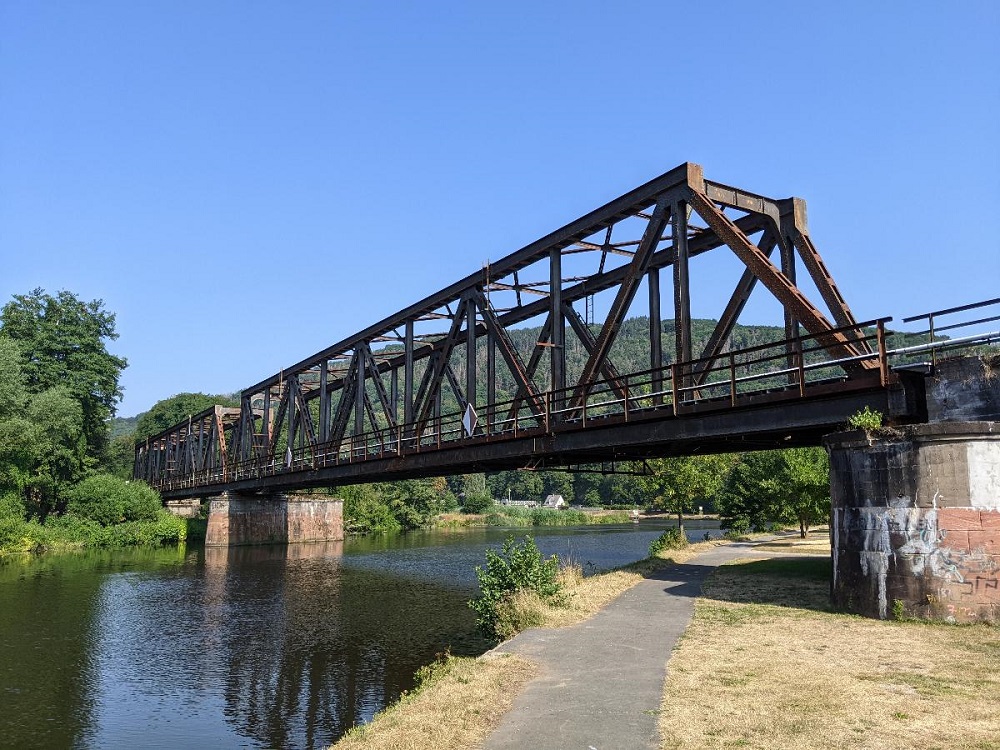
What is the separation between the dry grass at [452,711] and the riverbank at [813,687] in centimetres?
4

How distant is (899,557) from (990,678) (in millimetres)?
4033

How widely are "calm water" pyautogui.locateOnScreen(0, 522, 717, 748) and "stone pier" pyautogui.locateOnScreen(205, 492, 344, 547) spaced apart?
1783 cm

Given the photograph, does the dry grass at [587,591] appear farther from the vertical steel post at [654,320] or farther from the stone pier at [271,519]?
the stone pier at [271,519]

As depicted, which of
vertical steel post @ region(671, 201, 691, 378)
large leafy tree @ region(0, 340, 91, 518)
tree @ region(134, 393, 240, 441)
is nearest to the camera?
vertical steel post @ region(671, 201, 691, 378)

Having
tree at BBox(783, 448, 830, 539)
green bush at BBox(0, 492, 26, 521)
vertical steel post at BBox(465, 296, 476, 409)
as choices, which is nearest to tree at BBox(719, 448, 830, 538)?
tree at BBox(783, 448, 830, 539)

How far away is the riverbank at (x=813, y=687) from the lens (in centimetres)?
843

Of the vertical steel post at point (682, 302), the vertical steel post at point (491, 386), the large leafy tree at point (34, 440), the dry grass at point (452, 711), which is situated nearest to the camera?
the dry grass at point (452, 711)

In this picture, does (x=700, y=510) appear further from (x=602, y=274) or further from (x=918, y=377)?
(x=918, y=377)

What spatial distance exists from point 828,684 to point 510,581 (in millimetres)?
8871

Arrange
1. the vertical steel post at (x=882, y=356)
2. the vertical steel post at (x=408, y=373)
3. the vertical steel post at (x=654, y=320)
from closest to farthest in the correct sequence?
the vertical steel post at (x=882, y=356)
the vertical steel post at (x=654, y=320)
the vertical steel post at (x=408, y=373)

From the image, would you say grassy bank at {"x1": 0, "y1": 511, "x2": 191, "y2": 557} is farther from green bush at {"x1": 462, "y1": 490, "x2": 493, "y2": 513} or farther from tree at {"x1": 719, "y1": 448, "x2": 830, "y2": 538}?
green bush at {"x1": 462, "y1": 490, "x2": 493, "y2": 513}

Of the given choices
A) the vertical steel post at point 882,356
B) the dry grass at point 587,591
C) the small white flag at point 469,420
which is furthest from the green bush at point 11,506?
the vertical steel post at point 882,356

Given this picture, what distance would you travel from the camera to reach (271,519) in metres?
62.6

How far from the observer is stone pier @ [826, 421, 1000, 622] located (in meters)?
13.4
